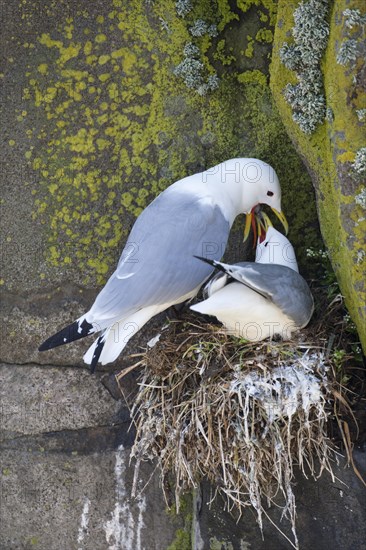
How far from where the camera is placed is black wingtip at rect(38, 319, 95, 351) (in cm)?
238

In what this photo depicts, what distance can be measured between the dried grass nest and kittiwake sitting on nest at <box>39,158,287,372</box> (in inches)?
5.9

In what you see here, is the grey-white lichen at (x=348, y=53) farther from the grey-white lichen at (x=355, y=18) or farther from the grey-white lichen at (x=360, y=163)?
the grey-white lichen at (x=360, y=163)

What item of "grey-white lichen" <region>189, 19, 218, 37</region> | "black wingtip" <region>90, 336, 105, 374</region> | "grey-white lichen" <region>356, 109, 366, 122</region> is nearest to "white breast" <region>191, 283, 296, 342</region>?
"black wingtip" <region>90, 336, 105, 374</region>

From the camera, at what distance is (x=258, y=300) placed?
239 cm

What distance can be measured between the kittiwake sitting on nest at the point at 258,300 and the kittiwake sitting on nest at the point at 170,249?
116 mm

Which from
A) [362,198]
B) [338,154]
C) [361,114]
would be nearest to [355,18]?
[361,114]

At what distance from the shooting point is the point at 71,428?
2.72m

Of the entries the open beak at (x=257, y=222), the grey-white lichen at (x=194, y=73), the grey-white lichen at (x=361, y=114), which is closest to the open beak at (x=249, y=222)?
the open beak at (x=257, y=222)

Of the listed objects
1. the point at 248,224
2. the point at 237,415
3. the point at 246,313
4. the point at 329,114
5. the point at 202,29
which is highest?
the point at 202,29

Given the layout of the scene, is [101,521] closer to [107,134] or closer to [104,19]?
[107,134]

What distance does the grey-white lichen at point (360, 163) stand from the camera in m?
2.06

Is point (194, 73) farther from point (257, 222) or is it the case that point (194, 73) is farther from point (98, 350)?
point (98, 350)

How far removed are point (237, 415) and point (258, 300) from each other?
0.33m

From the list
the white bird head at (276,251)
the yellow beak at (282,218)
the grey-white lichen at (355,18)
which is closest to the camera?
the grey-white lichen at (355,18)
